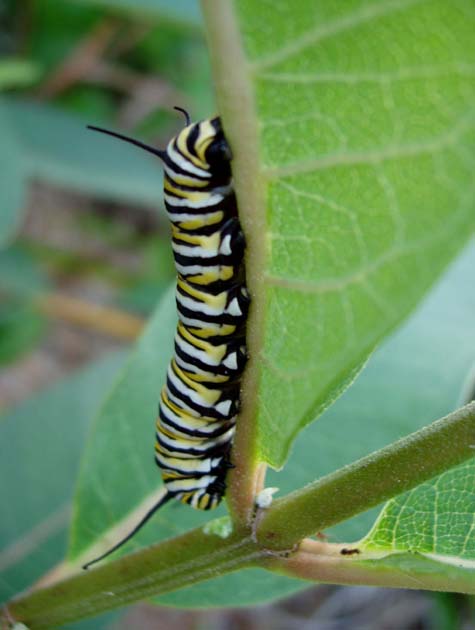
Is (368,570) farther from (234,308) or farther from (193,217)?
(193,217)

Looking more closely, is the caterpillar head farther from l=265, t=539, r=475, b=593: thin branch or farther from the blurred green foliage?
the blurred green foliage

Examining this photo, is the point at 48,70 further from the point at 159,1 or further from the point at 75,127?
the point at 159,1

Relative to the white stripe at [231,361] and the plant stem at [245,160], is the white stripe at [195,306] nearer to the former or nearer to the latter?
the white stripe at [231,361]

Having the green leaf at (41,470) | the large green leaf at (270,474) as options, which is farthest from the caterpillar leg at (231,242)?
the green leaf at (41,470)

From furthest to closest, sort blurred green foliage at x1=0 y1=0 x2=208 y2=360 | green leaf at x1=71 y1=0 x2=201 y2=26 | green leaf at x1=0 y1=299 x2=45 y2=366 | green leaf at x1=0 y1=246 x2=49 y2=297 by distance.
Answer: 1. green leaf at x1=0 y1=299 x2=45 y2=366
2. green leaf at x1=0 y1=246 x2=49 y2=297
3. blurred green foliage at x1=0 y1=0 x2=208 y2=360
4. green leaf at x1=71 y1=0 x2=201 y2=26

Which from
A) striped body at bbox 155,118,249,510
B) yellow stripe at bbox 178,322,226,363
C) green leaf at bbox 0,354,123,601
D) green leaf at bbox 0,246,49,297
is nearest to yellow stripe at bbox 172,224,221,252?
striped body at bbox 155,118,249,510

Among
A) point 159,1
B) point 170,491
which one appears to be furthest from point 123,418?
point 159,1
